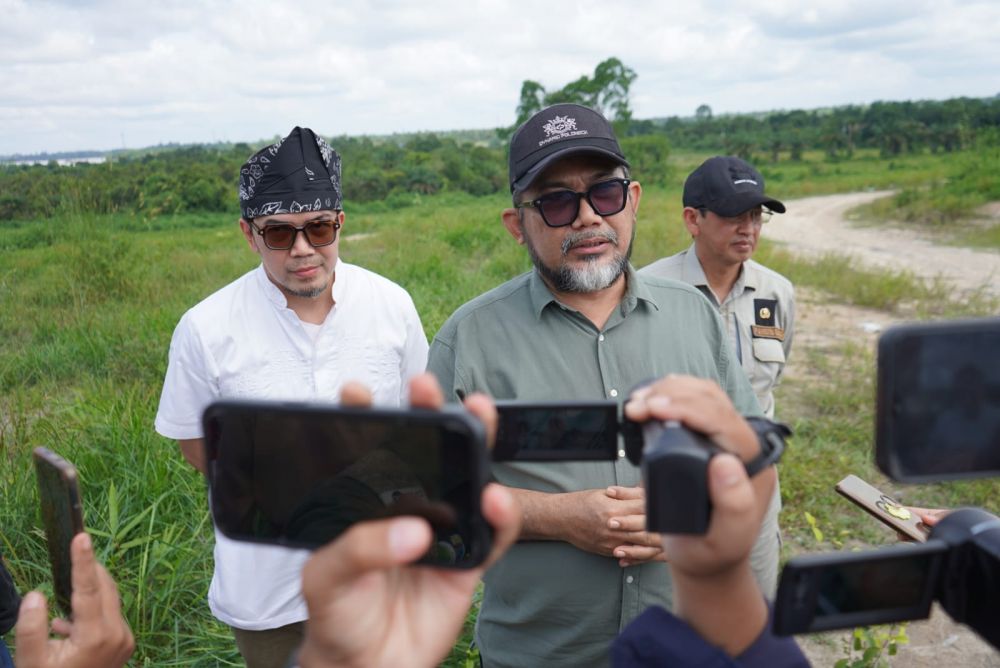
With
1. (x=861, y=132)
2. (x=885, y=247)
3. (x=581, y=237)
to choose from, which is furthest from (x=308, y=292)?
(x=861, y=132)

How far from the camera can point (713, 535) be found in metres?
0.78

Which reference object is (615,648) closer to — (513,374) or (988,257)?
(513,374)

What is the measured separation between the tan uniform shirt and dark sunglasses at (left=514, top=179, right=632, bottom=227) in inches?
37.1

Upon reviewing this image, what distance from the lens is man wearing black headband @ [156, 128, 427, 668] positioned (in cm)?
202

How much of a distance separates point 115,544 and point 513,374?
6.56ft

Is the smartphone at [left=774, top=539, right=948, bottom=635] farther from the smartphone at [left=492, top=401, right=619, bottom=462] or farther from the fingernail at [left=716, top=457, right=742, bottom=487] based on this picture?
the smartphone at [left=492, top=401, right=619, bottom=462]

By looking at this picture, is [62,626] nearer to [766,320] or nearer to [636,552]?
[636,552]

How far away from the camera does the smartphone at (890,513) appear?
1.72 meters

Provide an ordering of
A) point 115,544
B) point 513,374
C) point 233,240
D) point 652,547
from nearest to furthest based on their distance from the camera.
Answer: point 652,547, point 513,374, point 115,544, point 233,240

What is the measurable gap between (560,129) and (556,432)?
120cm

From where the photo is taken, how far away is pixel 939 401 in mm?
777

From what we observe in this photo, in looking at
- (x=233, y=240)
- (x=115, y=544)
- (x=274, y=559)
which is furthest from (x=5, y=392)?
(x=233, y=240)

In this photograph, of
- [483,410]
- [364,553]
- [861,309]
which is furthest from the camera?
[861,309]

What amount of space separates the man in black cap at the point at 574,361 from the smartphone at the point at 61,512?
0.93 meters
